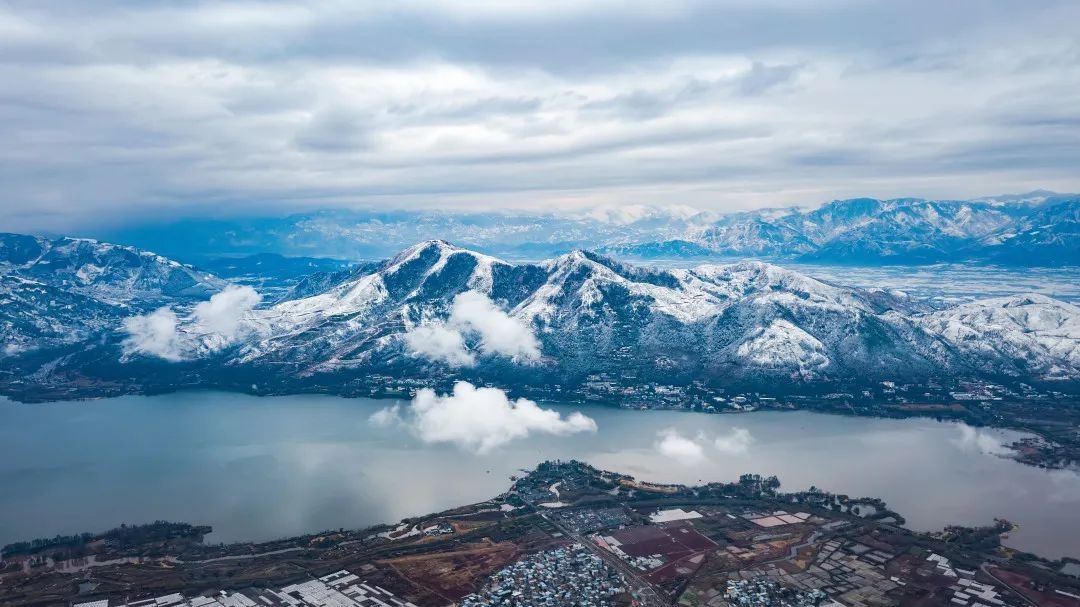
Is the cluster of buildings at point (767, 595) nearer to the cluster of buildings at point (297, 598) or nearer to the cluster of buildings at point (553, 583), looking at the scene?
the cluster of buildings at point (553, 583)

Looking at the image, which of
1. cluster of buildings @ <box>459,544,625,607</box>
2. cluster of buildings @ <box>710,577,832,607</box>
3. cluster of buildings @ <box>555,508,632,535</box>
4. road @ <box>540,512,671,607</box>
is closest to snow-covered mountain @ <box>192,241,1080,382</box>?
cluster of buildings @ <box>555,508,632,535</box>

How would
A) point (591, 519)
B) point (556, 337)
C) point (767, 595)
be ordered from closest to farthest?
point (767, 595) < point (591, 519) < point (556, 337)

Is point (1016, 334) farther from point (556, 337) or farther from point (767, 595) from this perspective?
point (767, 595)

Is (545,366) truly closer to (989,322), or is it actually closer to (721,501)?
(721,501)

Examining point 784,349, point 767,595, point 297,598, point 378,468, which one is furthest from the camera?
point 784,349

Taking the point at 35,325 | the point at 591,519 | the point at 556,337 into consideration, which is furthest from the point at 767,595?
the point at 35,325

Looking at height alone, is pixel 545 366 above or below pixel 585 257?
below

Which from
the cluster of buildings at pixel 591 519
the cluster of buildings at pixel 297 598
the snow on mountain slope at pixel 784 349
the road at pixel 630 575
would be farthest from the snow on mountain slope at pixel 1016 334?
the cluster of buildings at pixel 297 598

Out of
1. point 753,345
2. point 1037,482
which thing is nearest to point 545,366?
point 753,345
